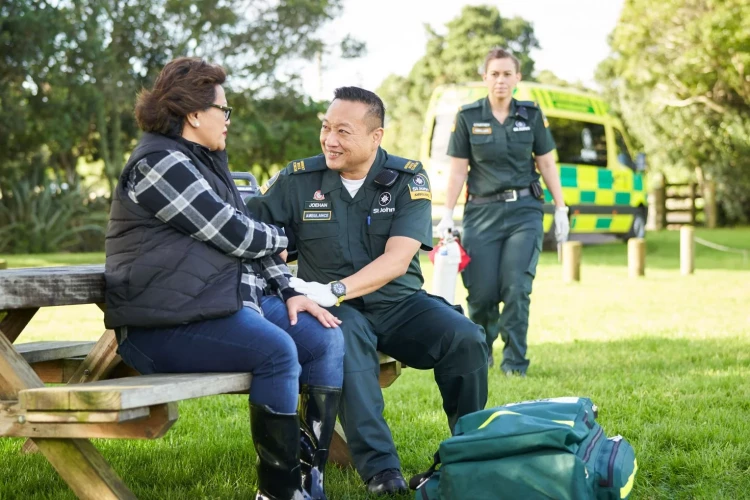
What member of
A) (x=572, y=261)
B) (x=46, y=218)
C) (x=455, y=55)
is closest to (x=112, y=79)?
(x=46, y=218)

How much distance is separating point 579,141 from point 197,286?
14709mm

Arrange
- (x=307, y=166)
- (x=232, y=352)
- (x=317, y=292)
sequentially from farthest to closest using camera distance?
(x=307, y=166) → (x=317, y=292) → (x=232, y=352)

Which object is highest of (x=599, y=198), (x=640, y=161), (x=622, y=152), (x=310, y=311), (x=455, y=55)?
(x=455, y=55)

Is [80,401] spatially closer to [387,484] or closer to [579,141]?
[387,484]

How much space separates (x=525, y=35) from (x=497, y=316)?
40263mm

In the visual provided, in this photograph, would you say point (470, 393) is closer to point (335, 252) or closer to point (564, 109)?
point (335, 252)

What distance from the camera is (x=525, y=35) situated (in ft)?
147

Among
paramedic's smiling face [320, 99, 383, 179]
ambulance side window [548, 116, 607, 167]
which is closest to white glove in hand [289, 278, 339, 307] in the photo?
paramedic's smiling face [320, 99, 383, 179]

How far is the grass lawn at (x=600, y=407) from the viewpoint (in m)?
Answer: 3.57

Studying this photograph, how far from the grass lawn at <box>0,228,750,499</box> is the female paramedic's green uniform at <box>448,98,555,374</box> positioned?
1.25 feet

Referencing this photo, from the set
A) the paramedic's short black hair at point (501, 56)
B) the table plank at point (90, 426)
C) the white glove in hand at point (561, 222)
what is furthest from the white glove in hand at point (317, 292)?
the white glove in hand at point (561, 222)

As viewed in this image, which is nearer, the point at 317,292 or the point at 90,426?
the point at 90,426

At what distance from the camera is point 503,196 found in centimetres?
595

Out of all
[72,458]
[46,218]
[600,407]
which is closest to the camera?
[72,458]
